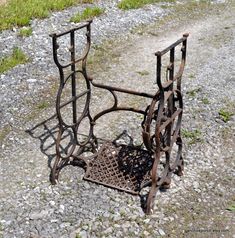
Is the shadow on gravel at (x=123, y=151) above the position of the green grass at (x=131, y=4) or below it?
above

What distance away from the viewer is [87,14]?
10500 millimetres

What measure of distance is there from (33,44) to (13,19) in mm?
1043

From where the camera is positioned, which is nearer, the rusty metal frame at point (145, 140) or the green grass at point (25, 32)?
the rusty metal frame at point (145, 140)

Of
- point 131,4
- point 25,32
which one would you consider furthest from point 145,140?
Answer: point 131,4

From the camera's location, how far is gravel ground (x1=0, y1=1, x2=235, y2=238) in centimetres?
455

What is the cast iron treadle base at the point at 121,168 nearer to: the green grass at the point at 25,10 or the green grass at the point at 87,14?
the green grass at the point at 25,10

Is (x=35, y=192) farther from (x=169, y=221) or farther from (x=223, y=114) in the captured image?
(x=223, y=114)

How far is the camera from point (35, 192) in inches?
197

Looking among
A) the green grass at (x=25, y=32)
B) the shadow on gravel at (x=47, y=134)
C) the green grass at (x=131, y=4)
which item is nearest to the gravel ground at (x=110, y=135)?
the shadow on gravel at (x=47, y=134)

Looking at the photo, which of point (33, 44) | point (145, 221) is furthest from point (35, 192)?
point (33, 44)

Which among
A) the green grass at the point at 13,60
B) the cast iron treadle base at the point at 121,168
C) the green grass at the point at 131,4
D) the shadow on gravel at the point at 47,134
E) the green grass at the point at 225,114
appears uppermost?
the cast iron treadle base at the point at 121,168

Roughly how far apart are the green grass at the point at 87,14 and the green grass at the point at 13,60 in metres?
2.01

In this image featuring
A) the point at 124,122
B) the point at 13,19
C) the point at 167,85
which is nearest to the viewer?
the point at 167,85

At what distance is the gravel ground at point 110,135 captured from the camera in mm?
4547
